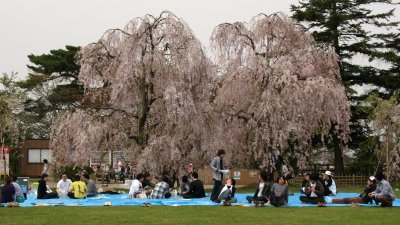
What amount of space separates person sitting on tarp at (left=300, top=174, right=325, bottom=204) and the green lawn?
1628 millimetres

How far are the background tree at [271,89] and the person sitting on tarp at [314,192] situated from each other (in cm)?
815

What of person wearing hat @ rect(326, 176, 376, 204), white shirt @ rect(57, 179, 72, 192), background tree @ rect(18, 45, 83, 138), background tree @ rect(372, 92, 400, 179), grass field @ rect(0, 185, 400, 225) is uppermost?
background tree @ rect(18, 45, 83, 138)

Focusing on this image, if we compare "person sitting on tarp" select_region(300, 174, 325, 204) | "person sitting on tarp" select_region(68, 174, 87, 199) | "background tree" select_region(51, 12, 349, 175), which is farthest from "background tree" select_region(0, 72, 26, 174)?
"person sitting on tarp" select_region(300, 174, 325, 204)

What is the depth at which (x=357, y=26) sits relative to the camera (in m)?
40.1

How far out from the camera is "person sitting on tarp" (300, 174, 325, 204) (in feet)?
65.6

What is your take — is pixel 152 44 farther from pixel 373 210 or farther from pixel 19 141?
pixel 19 141

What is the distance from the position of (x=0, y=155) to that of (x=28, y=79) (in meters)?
12.7

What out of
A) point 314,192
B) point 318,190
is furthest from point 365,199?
point 314,192

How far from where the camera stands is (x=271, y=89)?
2912cm

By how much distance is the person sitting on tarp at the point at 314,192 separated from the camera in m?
20.0

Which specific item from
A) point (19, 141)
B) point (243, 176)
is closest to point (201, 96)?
point (243, 176)

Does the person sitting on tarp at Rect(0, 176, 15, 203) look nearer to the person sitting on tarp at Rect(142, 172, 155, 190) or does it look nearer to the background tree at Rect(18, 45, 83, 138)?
the person sitting on tarp at Rect(142, 172, 155, 190)

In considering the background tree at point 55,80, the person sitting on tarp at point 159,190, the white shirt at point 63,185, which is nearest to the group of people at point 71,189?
the white shirt at point 63,185

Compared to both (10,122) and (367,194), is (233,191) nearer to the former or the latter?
(367,194)
